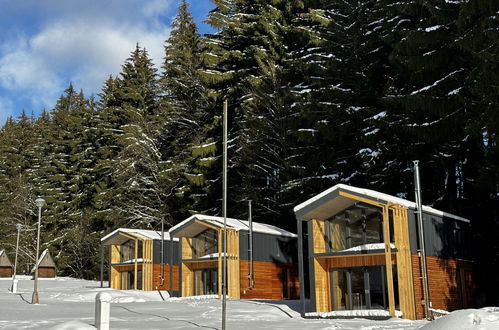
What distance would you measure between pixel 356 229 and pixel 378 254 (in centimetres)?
147

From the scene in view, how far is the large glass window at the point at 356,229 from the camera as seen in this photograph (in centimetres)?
2103

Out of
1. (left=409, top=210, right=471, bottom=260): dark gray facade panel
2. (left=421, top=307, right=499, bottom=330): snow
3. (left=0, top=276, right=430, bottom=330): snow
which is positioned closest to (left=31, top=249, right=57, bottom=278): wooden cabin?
(left=0, top=276, right=430, bottom=330): snow

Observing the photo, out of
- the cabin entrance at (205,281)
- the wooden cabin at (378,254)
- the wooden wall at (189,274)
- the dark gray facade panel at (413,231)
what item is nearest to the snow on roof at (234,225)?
the wooden wall at (189,274)

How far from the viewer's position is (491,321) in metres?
9.24

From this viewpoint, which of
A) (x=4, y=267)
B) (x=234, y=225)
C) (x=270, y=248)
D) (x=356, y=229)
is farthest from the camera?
(x=4, y=267)

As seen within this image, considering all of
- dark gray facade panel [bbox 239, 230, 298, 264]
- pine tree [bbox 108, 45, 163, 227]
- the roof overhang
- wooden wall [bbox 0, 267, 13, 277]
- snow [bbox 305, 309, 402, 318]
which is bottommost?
snow [bbox 305, 309, 402, 318]

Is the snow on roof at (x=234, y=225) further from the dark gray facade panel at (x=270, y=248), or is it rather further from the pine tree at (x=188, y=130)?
the pine tree at (x=188, y=130)

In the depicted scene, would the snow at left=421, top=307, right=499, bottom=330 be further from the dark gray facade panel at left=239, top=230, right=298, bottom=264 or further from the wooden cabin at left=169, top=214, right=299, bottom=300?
the dark gray facade panel at left=239, top=230, right=298, bottom=264

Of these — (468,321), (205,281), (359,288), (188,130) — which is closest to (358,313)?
(359,288)

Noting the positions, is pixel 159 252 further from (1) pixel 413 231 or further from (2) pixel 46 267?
(1) pixel 413 231

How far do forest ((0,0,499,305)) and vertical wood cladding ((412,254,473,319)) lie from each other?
2.01 metres

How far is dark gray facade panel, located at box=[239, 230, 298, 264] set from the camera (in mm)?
29236

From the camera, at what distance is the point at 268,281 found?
29.9 metres

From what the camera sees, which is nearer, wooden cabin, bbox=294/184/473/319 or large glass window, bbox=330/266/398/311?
wooden cabin, bbox=294/184/473/319
